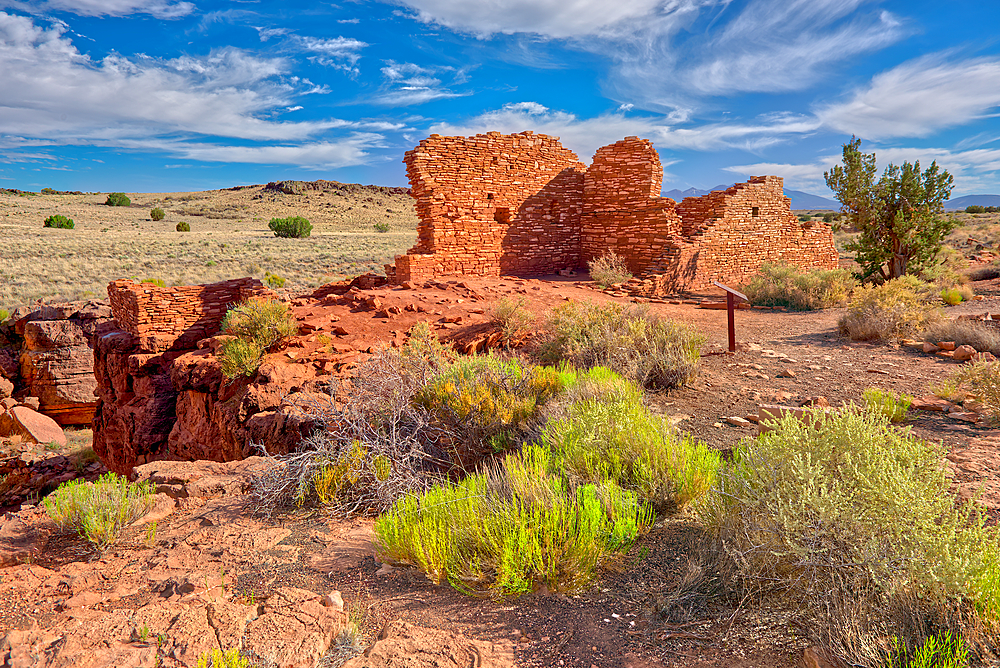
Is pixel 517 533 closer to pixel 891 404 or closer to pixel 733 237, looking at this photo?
pixel 891 404

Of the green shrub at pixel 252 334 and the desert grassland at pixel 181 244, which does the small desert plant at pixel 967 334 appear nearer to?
the green shrub at pixel 252 334

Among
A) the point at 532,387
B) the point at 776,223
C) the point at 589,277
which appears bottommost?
the point at 532,387

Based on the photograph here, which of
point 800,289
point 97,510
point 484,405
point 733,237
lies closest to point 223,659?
point 97,510

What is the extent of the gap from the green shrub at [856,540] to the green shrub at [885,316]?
20.0 ft

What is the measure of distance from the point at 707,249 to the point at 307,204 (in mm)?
63669

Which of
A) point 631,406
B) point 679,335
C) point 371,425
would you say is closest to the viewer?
point 631,406

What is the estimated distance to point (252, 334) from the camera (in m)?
8.38

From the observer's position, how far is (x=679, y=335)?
6.73 m

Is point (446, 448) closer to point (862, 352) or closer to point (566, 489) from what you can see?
point (566, 489)

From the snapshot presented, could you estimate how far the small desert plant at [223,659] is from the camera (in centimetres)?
195

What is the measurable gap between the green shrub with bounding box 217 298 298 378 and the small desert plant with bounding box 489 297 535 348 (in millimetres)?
3327

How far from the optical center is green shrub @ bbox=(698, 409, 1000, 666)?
2.00 metres

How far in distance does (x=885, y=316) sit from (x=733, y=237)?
23.8 feet

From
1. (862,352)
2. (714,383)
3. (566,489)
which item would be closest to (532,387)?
(566,489)
